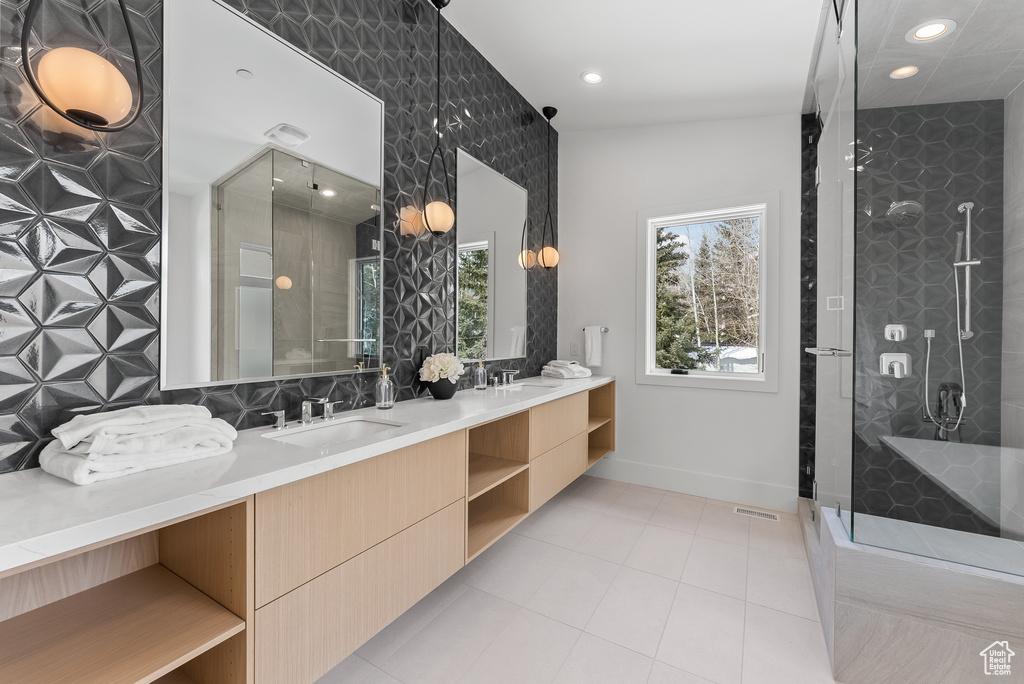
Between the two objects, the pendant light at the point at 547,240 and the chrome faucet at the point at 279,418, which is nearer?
the chrome faucet at the point at 279,418

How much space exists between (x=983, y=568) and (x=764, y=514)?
60.7 inches

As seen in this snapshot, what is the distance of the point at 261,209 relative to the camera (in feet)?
5.02

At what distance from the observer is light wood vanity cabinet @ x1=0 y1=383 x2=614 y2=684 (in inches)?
35.5

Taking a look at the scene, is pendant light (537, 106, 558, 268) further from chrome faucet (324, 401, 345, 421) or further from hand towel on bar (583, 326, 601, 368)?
chrome faucet (324, 401, 345, 421)

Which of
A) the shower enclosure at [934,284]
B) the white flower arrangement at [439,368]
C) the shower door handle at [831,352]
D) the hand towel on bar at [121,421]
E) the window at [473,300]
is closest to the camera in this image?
the hand towel on bar at [121,421]

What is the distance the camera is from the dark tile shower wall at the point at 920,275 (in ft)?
5.31

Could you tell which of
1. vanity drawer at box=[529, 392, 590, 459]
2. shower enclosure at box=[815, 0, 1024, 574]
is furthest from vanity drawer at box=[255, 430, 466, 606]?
shower enclosure at box=[815, 0, 1024, 574]

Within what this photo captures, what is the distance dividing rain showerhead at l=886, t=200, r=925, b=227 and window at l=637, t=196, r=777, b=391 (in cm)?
127

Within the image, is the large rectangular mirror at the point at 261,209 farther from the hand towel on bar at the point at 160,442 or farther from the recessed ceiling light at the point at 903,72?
the recessed ceiling light at the point at 903,72

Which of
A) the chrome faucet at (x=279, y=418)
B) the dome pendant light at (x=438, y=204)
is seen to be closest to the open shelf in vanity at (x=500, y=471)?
the chrome faucet at (x=279, y=418)

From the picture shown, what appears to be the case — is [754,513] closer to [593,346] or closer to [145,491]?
[593,346]

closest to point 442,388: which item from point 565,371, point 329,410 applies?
point 329,410

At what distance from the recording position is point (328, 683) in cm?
143

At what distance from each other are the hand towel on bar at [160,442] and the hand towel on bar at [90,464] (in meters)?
0.01
